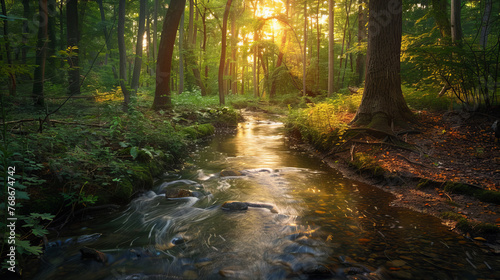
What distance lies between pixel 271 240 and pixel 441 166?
4184mm

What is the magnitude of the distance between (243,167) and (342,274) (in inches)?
197

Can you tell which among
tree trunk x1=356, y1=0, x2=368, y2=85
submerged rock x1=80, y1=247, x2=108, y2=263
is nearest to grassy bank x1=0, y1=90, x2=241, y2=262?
submerged rock x1=80, y1=247, x2=108, y2=263

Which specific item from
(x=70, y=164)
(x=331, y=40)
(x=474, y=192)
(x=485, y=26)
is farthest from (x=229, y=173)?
(x=331, y=40)

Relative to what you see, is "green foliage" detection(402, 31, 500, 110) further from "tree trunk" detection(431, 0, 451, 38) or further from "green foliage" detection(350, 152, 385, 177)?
"tree trunk" detection(431, 0, 451, 38)

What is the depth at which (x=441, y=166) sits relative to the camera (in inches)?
216

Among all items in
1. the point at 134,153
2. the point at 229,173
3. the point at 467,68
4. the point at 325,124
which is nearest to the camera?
the point at 134,153

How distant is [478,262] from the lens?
3018mm

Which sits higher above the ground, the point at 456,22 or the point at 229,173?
the point at 456,22

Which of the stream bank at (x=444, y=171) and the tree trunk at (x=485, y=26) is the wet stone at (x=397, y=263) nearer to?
the stream bank at (x=444, y=171)

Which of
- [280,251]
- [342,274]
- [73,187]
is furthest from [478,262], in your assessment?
[73,187]

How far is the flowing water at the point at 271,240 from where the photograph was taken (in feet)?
9.95

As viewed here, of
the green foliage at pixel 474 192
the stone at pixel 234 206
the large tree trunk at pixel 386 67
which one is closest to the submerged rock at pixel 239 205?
the stone at pixel 234 206

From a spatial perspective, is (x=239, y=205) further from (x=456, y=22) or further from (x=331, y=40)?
(x=331, y=40)

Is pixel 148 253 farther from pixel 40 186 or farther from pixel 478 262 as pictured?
pixel 478 262
